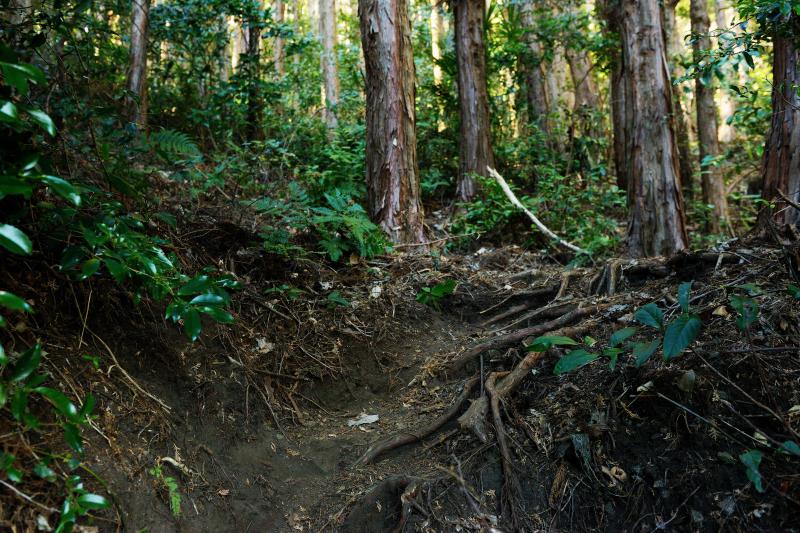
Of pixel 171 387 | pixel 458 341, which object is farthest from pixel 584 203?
pixel 171 387

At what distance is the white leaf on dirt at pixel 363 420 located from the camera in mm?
3838

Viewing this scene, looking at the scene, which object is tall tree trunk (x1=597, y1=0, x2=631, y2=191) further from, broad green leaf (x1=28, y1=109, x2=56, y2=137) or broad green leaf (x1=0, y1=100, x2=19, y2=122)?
broad green leaf (x1=0, y1=100, x2=19, y2=122)

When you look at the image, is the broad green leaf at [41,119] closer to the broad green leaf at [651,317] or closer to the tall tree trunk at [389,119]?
the broad green leaf at [651,317]

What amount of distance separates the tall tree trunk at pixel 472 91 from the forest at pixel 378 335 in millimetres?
1235

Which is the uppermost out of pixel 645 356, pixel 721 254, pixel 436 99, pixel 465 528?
pixel 436 99

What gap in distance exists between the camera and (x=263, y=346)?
160 inches

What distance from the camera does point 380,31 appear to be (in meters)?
6.17

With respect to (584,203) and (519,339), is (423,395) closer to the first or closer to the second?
(519,339)

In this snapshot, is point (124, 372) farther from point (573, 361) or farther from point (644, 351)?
point (644, 351)

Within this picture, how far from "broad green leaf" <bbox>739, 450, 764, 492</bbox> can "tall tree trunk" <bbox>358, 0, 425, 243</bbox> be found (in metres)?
4.10

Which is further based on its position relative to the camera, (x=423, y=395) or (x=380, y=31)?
(x=380, y=31)

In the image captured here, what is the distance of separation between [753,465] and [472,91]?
6824mm

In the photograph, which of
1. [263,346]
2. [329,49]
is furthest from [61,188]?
[329,49]

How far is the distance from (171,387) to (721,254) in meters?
3.75
